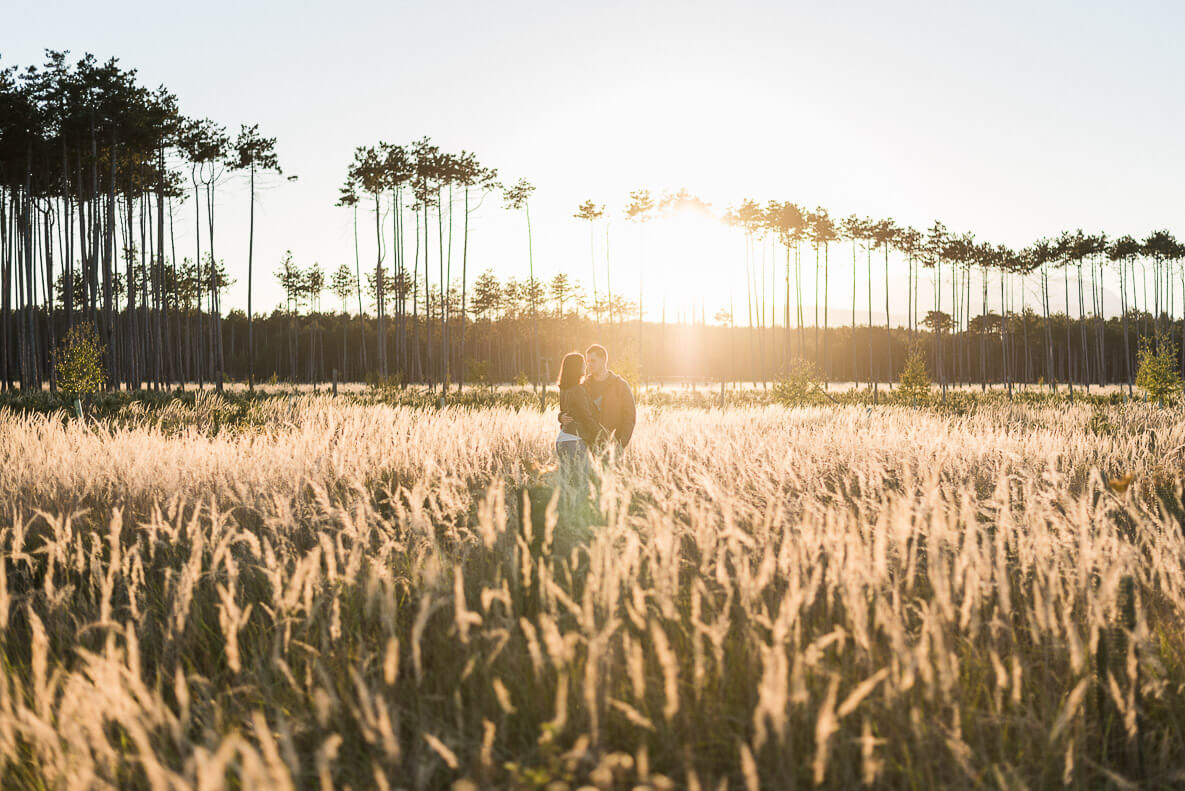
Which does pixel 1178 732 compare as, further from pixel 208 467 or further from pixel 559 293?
pixel 559 293

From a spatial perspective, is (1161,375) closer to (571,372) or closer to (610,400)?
(610,400)

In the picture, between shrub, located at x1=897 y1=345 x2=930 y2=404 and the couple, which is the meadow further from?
shrub, located at x1=897 y1=345 x2=930 y2=404

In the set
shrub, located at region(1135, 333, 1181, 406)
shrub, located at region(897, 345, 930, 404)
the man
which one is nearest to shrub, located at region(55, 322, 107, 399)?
the man

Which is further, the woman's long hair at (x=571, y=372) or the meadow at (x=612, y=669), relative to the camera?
the woman's long hair at (x=571, y=372)

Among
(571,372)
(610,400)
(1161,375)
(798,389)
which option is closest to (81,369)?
(571,372)

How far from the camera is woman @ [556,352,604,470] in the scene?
7312mm

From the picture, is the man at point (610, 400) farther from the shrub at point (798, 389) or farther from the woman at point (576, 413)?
the shrub at point (798, 389)

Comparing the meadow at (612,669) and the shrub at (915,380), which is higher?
the shrub at (915,380)

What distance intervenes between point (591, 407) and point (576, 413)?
0.17 metres

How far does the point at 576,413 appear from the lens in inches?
289

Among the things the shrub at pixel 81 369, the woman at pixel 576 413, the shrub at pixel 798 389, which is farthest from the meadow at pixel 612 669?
the shrub at pixel 798 389

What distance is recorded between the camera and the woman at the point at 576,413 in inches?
288

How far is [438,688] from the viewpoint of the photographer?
220 cm

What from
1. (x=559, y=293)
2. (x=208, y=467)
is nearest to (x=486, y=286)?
(x=559, y=293)
